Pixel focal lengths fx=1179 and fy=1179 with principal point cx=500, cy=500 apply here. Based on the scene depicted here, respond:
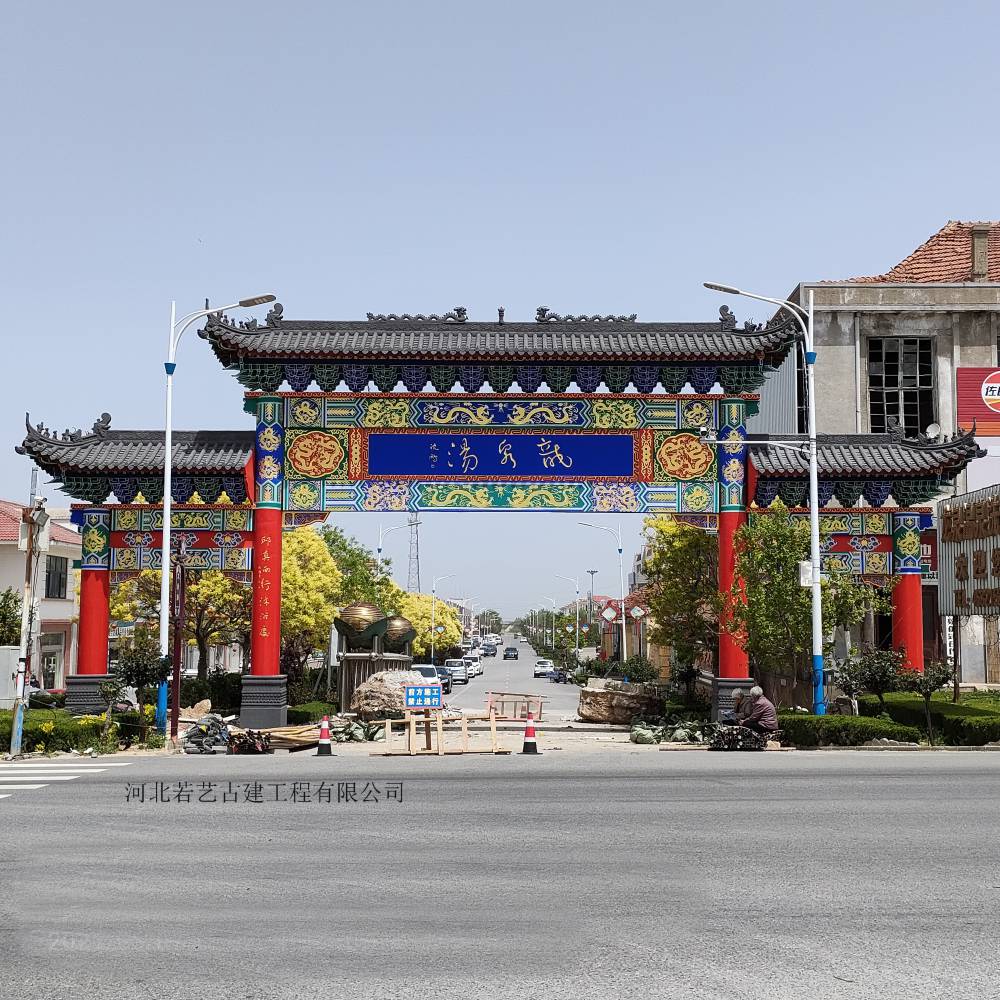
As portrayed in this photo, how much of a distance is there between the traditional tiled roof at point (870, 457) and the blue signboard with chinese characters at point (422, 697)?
32.4ft

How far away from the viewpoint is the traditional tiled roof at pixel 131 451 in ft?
93.8

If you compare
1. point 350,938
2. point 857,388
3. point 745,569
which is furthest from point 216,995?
point 857,388

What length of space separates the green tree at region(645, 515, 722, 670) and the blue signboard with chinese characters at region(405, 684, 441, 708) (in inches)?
469

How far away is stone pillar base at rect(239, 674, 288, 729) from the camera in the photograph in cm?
2827

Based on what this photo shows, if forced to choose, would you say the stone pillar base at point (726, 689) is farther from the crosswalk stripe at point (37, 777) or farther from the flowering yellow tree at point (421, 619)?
the flowering yellow tree at point (421, 619)

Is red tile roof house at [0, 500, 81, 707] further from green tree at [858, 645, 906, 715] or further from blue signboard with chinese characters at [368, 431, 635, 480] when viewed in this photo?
green tree at [858, 645, 906, 715]

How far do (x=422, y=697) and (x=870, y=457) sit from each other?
13.0 meters

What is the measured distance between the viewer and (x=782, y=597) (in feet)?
88.4

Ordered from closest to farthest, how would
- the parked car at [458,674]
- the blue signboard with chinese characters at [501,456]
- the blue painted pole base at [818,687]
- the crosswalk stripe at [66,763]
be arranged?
the crosswalk stripe at [66,763] → the blue painted pole base at [818,687] → the blue signboard with chinese characters at [501,456] → the parked car at [458,674]

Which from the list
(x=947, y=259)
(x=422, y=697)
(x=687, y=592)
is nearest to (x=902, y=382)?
(x=947, y=259)

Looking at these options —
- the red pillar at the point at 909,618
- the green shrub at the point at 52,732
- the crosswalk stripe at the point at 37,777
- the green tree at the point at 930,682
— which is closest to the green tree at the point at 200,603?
the green shrub at the point at 52,732

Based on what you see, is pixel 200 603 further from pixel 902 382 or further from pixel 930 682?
pixel 902 382

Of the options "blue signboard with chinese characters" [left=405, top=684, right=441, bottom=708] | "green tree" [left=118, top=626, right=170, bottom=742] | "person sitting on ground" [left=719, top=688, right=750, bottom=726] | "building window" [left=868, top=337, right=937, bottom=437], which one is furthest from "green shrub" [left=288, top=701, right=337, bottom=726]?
"building window" [left=868, top=337, right=937, bottom=437]

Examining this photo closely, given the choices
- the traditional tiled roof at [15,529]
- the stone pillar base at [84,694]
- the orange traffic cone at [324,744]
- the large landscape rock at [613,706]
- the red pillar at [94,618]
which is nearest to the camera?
the orange traffic cone at [324,744]
